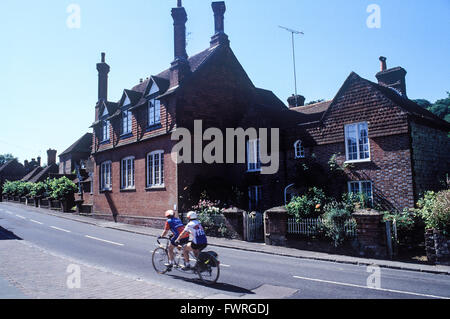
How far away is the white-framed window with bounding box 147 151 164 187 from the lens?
866 inches

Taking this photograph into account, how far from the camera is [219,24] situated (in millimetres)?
24562

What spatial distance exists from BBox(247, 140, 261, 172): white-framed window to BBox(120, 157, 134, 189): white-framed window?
9744 mm

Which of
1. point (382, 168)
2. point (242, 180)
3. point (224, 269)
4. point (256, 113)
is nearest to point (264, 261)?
point (224, 269)

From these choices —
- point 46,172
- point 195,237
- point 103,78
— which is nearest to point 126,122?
point 103,78

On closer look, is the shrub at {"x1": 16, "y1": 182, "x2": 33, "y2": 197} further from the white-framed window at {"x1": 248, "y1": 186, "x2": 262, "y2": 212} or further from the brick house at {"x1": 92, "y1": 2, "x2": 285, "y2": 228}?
the white-framed window at {"x1": 248, "y1": 186, "x2": 262, "y2": 212}

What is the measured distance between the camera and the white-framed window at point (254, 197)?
2092cm

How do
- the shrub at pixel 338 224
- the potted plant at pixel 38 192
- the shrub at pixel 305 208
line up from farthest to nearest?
the potted plant at pixel 38 192 < the shrub at pixel 305 208 < the shrub at pixel 338 224

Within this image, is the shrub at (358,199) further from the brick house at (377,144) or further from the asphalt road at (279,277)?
the asphalt road at (279,277)

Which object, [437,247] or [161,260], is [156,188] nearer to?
[161,260]

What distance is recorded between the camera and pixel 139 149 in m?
24.2

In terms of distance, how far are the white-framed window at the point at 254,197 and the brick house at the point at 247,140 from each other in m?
0.07

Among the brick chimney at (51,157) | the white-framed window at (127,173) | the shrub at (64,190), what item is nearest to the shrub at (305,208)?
the white-framed window at (127,173)

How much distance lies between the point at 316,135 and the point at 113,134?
18146 mm
